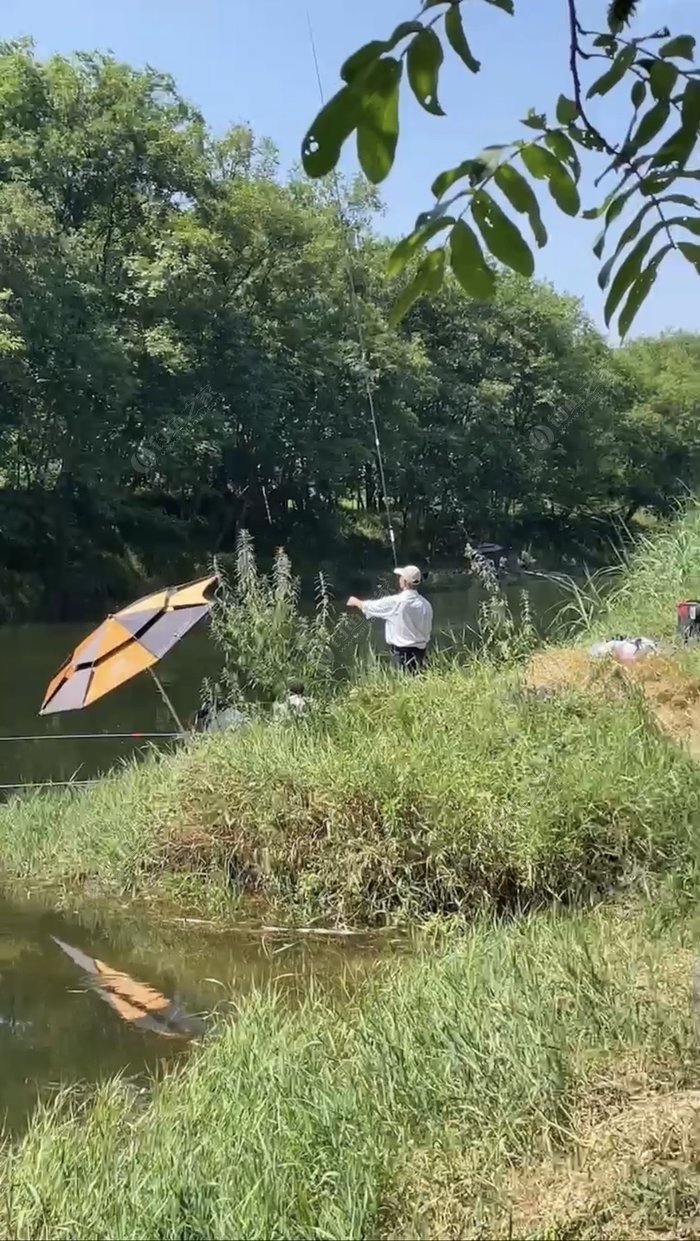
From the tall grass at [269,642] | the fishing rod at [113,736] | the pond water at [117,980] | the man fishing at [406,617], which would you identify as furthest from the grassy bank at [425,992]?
the fishing rod at [113,736]

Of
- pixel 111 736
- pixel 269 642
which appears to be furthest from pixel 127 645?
pixel 111 736

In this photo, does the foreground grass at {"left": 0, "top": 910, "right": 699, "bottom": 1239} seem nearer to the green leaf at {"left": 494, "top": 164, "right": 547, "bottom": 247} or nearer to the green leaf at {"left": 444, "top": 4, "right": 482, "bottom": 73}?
the green leaf at {"left": 494, "top": 164, "right": 547, "bottom": 247}

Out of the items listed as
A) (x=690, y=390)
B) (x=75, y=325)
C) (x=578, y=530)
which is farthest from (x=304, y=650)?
(x=690, y=390)

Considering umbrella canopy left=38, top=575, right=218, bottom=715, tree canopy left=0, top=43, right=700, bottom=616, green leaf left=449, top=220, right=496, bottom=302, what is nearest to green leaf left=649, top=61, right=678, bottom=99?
green leaf left=449, top=220, right=496, bottom=302

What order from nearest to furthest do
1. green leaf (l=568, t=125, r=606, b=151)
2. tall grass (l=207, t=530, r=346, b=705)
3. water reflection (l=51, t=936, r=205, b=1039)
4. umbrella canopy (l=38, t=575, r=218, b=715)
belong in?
1. green leaf (l=568, t=125, r=606, b=151)
2. water reflection (l=51, t=936, r=205, b=1039)
3. tall grass (l=207, t=530, r=346, b=705)
4. umbrella canopy (l=38, t=575, r=218, b=715)

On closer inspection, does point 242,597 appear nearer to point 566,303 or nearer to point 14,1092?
point 14,1092

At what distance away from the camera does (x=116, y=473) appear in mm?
32156

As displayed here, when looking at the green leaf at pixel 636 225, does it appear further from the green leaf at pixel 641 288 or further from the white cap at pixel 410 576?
the white cap at pixel 410 576

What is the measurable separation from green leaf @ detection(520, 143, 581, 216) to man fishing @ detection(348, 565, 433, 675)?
820cm

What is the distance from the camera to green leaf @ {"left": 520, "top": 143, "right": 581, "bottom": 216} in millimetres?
1861

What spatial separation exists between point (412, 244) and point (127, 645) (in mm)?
8019

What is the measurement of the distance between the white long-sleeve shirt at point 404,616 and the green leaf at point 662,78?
8288 mm

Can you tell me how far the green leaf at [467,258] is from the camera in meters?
1.75

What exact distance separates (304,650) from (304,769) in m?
1.66
